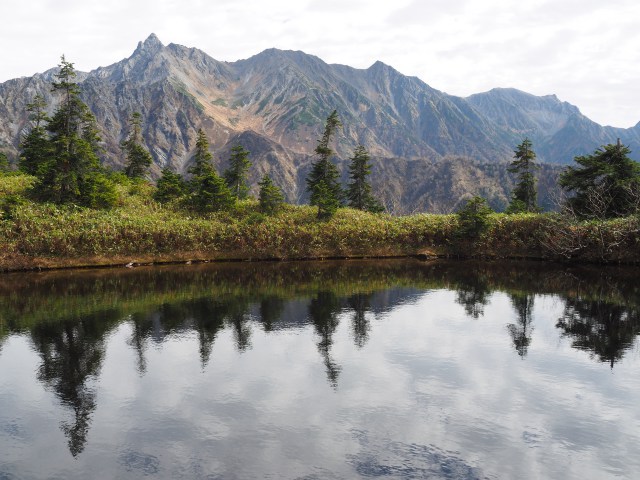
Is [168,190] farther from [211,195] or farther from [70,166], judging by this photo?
[70,166]

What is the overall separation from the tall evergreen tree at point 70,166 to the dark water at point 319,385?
23786 mm

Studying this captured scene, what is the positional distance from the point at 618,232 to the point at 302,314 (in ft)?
140

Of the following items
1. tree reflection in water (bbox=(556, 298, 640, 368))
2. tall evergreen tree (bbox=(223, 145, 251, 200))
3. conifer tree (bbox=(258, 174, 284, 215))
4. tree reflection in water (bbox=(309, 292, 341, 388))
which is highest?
tall evergreen tree (bbox=(223, 145, 251, 200))

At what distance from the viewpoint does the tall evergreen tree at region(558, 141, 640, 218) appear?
193ft

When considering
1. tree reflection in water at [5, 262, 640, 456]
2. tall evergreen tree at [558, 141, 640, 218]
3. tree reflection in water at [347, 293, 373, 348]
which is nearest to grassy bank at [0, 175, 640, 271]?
tall evergreen tree at [558, 141, 640, 218]

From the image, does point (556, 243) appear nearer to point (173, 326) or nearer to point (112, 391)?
point (173, 326)

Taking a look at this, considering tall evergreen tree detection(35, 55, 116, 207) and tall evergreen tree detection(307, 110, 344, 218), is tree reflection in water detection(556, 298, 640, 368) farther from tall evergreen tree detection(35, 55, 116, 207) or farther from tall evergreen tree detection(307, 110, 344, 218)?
tall evergreen tree detection(35, 55, 116, 207)

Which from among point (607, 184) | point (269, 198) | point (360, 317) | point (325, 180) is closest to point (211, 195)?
point (269, 198)

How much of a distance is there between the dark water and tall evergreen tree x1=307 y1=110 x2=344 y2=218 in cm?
2786

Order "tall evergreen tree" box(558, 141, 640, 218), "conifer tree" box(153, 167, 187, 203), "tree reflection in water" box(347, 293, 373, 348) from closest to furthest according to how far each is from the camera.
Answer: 1. "tree reflection in water" box(347, 293, 373, 348)
2. "tall evergreen tree" box(558, 141, 640, 218)
3. "conifer tree" box(153, 167, 187, 203)

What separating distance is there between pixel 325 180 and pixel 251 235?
56.1 feet

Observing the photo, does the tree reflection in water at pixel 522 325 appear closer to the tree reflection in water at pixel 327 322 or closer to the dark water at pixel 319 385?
the dark water at pixel 319 385

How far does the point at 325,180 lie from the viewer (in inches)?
2842

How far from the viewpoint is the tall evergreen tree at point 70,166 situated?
190ft
